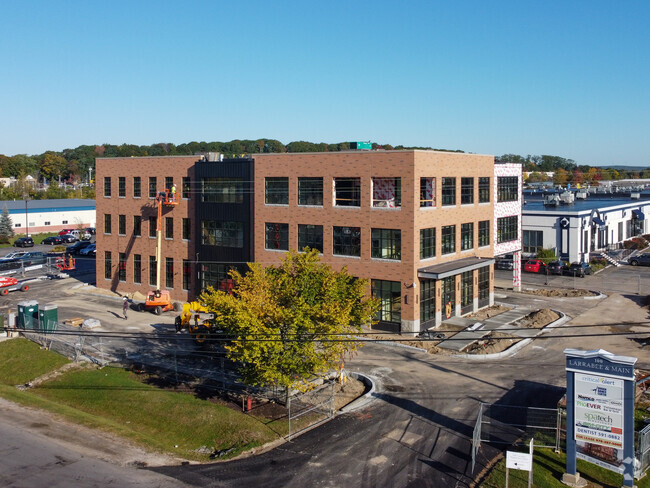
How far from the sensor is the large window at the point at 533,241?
68719mm

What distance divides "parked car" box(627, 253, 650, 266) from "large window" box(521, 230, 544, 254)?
32.3 ft

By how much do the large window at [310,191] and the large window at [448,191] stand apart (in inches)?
319

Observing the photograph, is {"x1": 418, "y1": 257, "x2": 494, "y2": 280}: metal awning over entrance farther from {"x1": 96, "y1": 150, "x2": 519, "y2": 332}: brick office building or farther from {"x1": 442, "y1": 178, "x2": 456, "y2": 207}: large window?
{"x1": 442, "y1": 178, "x2": 456, "y2": 207}: large window

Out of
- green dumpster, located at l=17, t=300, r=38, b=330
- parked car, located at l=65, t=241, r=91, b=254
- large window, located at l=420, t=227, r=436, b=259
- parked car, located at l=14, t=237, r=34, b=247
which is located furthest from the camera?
parked car, located at l=14, t=237, r=34, b=247

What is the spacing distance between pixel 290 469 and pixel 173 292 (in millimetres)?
31422

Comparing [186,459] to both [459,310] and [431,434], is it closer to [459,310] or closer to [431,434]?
[431,434]

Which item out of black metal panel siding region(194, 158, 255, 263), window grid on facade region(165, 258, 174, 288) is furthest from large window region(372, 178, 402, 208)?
window grid on facade region(165, 258, 174, 288)

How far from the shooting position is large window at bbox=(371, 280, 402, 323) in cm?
3931

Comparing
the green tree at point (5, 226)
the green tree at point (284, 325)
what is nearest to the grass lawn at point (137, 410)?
the green tree at point (284, 325)

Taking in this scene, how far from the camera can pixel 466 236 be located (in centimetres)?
4538

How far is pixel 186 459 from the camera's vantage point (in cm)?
2327

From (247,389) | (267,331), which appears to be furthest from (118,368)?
(267,331)

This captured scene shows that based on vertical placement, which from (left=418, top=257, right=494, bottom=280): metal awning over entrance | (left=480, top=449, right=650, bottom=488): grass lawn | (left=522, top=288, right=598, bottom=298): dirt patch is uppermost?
(left=418, top=257, right=494, bottom=280): metal awning over entrance

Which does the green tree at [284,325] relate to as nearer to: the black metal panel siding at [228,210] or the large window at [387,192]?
the large window at [387,192]
